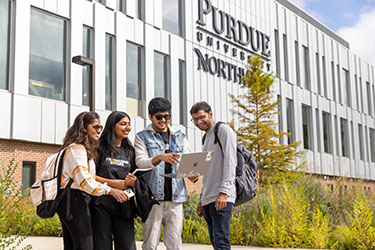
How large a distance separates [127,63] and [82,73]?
9.05ft

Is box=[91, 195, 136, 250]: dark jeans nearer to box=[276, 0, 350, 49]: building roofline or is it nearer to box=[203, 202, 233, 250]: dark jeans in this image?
box=[203, 202, 233, 250]: dark jeans

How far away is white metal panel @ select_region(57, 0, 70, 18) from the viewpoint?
18.5 meters

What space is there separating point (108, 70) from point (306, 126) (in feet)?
57.3

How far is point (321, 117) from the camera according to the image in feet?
114

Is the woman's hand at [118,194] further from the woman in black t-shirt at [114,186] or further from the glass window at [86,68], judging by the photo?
the glass window at [86,68]

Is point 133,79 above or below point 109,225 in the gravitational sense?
above

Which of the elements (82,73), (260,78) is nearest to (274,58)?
(260,78)

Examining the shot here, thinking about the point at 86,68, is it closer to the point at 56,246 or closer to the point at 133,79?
the point at 133,79

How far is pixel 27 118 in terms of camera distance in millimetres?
16938

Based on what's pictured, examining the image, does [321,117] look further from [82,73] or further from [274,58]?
[82,73]

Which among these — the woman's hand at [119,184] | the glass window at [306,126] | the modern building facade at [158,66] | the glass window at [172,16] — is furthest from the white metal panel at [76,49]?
the glass window at [306,126]

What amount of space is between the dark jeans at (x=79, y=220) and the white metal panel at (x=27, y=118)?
42.5ft

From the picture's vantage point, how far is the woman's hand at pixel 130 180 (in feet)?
15.2

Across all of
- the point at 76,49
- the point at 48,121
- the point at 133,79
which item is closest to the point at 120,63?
the point at 133,79
